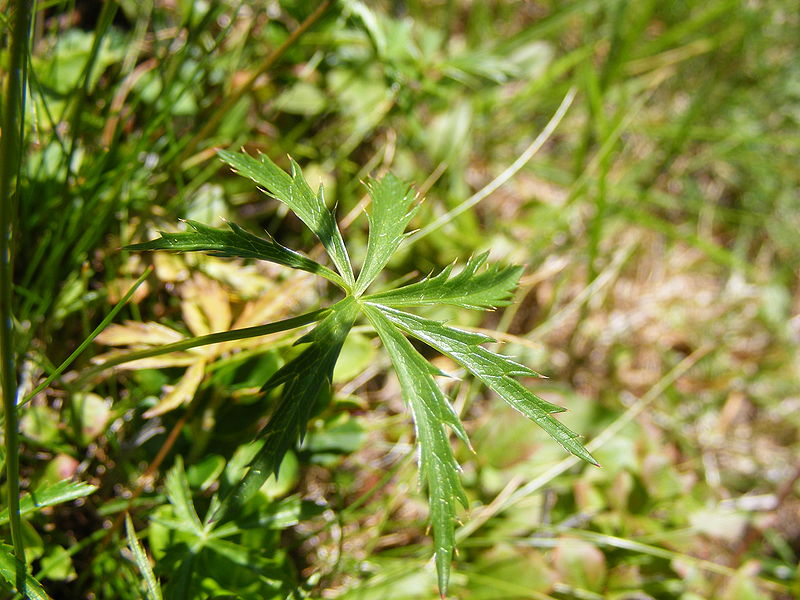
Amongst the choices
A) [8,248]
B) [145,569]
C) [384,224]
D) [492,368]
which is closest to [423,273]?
[384,224]

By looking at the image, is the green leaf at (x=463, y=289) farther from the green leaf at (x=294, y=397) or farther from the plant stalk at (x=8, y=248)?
the plant stalk at (x=8, y=248)

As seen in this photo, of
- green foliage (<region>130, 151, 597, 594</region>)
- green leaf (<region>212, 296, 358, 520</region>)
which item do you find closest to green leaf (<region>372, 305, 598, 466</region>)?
green foliage (<region>130, 151, 597, 594</region>)

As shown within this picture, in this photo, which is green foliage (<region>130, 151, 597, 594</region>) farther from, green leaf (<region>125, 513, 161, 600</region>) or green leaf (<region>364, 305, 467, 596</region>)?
green leaf (<region>125, 513, 161, 600</region>)

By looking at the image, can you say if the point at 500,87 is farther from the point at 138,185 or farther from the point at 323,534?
the point at 323,534

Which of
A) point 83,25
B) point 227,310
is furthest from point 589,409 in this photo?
point 83,25

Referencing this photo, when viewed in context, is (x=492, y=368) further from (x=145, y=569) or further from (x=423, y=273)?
(x=423, y=273)

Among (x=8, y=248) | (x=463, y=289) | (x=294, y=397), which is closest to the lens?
(x=8, y=248)
